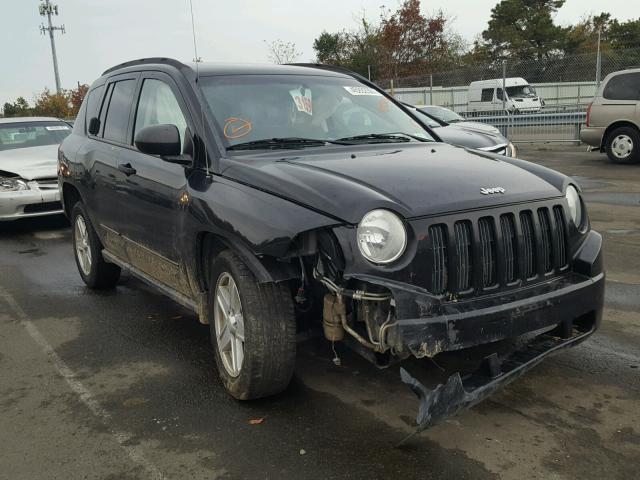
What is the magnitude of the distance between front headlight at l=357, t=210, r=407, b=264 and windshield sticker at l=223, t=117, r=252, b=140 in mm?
1281

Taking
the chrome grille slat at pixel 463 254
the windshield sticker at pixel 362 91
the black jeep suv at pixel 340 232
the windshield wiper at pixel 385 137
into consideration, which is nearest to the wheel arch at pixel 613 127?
the windshield sticker at pixel 362 91

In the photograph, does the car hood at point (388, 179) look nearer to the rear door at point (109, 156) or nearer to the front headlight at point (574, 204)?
the front headlight at point (574, 204)

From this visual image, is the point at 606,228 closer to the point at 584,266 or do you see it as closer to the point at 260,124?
the point at 584,266

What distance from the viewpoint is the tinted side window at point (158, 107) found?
13.7 feet

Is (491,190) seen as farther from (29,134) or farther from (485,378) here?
(29,134)

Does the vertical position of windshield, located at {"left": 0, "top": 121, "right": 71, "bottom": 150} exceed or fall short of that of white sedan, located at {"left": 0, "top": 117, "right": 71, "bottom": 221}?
it exceeds it

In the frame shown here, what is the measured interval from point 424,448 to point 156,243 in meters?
2.20

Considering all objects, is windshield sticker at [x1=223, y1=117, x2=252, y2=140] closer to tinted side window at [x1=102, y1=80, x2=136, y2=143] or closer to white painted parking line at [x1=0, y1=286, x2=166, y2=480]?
tinted side window at [x1=102, y1=80, x2=136, y2=143]

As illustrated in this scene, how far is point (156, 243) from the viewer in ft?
14.2

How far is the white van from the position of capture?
78.4ft

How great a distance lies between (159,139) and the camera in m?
3.78

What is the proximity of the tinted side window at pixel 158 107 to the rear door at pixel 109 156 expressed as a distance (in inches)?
8.5

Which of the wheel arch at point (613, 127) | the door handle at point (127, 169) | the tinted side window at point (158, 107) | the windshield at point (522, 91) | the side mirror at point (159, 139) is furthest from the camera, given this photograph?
the windshield at point (522, 91)

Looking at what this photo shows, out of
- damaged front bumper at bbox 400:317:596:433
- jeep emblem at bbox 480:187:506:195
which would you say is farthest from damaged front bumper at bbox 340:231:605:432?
jeep emblem at bbox 480:187:506:195
